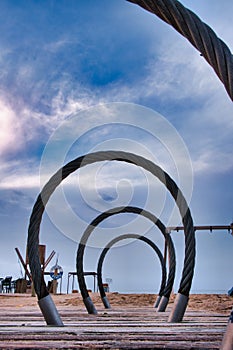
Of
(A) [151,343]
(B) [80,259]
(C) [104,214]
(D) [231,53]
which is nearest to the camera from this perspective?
(D) [231,53]

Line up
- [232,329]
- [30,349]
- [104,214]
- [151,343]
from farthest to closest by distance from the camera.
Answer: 1. [104,214]
2. [151,343]
3. [30,349]
4. [232,329]

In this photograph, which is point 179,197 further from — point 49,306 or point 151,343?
point 151,343

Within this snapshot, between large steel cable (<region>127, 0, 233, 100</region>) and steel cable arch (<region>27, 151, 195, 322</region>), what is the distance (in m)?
1.01

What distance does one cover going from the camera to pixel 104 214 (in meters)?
3.16

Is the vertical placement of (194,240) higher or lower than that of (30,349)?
higher

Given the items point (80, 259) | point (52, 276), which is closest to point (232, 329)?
point (80, 259)

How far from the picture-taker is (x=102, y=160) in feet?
6.14

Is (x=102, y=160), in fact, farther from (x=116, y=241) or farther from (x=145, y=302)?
(x=145, y=302)

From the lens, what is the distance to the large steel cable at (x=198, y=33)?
2.53ft

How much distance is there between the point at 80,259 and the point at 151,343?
6.23ft

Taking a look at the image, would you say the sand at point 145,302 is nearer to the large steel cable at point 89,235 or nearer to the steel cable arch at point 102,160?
the large steel cable at point 89,235

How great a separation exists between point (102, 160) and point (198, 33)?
1.07 m

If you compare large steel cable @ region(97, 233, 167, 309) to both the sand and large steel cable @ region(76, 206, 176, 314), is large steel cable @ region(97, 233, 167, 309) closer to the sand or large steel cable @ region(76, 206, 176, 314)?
large steel cable @ region(76, 206, 176, 314)

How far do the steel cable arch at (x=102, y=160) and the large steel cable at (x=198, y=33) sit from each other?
101 centimetres
